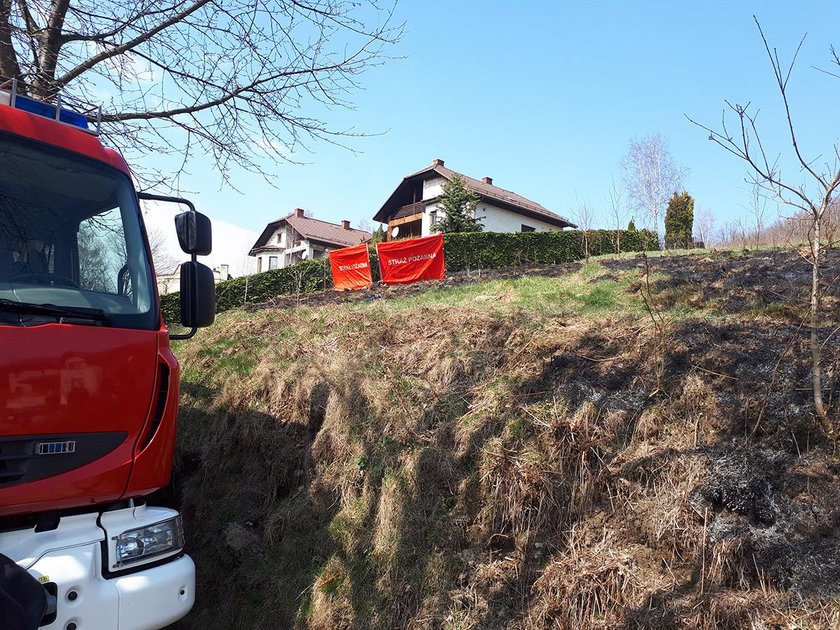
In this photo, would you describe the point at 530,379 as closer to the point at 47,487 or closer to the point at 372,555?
the point at 372,555

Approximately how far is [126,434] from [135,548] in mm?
601

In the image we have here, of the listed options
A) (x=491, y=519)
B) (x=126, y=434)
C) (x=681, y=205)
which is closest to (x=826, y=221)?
(x=491, y=519)

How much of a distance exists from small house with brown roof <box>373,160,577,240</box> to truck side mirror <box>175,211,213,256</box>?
1177 inches

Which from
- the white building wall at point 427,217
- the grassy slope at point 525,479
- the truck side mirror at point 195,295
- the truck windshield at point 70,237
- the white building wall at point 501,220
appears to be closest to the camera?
the truck windshield at point 70,237

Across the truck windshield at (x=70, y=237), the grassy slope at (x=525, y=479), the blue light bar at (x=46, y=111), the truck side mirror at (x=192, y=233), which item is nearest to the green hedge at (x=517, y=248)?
the grassy slope at (x=525, y=479)

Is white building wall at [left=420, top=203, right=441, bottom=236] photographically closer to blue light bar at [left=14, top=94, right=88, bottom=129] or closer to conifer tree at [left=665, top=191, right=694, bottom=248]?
conifer tree at [left=665, top=191, right=694, bottom=248]

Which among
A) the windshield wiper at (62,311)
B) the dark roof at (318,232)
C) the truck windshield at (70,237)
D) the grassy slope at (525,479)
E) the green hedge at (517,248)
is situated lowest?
the grassy slope at (525,479)

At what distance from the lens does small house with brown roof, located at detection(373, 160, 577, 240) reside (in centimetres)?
3534

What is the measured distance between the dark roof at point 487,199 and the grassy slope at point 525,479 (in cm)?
2894

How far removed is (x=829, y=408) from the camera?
12.5 ft

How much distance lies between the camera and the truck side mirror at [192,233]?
377 centimetres

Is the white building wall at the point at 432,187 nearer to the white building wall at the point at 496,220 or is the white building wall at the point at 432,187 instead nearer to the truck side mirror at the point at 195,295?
the white building wall at the point at 496,220

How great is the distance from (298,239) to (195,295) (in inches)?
1752

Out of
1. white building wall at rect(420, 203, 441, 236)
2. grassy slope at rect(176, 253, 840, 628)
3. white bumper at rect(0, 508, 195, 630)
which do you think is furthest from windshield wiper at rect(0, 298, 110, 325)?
white building wall at rect(420, 203, 441, 236)
